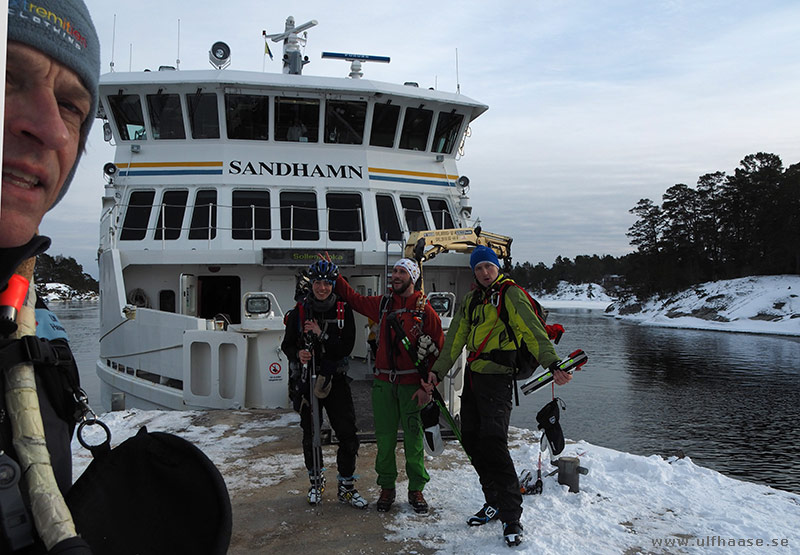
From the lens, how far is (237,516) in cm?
387

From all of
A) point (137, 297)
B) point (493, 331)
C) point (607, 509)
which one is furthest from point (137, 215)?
point (607, 509)

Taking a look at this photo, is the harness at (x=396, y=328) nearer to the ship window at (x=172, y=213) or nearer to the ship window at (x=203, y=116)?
the ship window at (x=172, y=213)

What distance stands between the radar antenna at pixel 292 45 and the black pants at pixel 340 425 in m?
8.67

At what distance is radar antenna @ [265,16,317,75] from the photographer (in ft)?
37.4

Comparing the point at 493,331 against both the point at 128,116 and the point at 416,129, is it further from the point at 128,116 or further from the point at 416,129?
the point at 128,116

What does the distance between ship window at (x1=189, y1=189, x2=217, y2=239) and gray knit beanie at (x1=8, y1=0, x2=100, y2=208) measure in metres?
7.89

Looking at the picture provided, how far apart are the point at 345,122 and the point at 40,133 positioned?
30.1ft

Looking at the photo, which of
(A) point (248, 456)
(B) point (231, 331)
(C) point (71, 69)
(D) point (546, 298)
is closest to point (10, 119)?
(C) point (71, 69)

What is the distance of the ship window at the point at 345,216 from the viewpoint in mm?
9266

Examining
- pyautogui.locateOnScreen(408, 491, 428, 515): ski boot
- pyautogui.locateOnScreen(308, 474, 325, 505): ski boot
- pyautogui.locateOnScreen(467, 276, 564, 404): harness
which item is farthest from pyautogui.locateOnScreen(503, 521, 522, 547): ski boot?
pyautogui.locateOnScreen(308, 474, 325, 505): ski boot

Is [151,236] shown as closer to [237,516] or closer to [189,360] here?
[189,360]

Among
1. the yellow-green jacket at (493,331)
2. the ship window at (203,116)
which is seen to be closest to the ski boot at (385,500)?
the yellow-green jacket at (493,331)

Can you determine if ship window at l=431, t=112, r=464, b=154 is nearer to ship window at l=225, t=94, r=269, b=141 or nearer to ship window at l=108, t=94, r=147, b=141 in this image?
ship window at l=225, t=94, r=269, b=141

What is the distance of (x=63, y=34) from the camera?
90 centimetres
